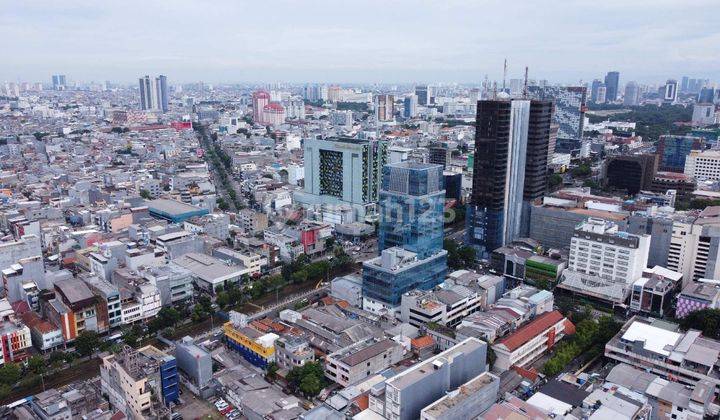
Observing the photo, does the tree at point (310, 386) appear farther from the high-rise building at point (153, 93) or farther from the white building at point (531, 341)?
the high-rise building at point (153, 93)

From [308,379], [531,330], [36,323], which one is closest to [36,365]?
[36,323]

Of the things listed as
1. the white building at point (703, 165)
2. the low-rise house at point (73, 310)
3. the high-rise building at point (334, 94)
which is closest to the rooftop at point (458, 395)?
the low-rise house at point (73, 310)

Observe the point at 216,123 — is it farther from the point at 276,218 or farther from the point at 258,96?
the point at 276,218

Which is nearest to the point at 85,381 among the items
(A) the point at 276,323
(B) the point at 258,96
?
(A) the point at 276,323

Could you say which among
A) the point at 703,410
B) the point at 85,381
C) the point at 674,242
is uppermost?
the point at 674,242

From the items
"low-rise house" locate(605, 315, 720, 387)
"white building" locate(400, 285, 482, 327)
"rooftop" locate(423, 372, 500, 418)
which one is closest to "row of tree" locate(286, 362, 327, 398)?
"rooftop" locate(423, 372, 500, 418)

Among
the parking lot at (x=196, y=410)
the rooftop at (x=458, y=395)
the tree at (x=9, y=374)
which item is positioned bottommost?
the parking lot at (x=196, y=410)

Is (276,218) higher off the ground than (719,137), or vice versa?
(719,137)
